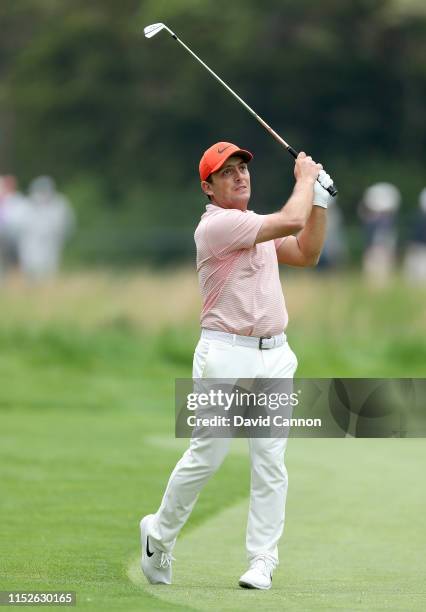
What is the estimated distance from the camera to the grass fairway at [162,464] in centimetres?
739

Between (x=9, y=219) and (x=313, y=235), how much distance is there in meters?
21.5

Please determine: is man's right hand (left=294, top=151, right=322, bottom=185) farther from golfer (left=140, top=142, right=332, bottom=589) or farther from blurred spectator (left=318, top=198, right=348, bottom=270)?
blurred spectator (left=318, top=198, right=348, bottom=270)

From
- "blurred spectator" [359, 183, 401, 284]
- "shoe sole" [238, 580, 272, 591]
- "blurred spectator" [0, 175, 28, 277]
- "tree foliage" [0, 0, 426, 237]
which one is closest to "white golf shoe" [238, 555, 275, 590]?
"shoe sole" [238, 580, 272, 591]

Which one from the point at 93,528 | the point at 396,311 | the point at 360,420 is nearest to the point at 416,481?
the point at 360,420

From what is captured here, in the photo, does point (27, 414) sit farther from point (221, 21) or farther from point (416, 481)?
point (221, 21)

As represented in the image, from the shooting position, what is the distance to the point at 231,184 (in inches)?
289

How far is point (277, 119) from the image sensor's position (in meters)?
43.6

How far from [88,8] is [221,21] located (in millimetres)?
6222

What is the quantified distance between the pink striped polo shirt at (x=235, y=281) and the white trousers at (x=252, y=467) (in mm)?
101

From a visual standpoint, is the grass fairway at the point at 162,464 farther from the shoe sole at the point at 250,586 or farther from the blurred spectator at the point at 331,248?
the blurred spectator at the point at 331,248

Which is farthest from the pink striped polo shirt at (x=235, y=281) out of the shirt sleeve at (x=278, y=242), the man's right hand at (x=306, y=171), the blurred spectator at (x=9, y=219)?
the blurred spectator at (x=9, y=219)

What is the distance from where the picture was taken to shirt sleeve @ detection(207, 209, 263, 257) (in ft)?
23.2

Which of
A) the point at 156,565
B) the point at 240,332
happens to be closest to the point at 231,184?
the point at 240,332

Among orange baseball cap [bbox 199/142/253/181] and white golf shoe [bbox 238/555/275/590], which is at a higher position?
orange baseball cap [bbox 199/142/253/181]
